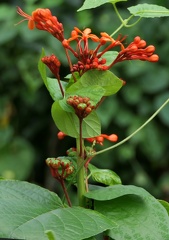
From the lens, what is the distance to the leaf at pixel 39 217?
1.82 feet

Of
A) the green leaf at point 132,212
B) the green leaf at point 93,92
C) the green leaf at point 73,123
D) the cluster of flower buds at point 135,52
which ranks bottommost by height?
the green leaf at point 132,212

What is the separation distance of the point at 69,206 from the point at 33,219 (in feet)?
0.25

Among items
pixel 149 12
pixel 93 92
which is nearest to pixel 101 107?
pixel 149 12

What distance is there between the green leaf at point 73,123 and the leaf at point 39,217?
68 mm

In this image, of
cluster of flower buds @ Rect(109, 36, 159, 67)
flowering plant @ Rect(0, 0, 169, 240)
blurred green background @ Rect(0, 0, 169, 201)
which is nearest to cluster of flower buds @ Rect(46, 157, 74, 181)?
flowering plant @ Rect(0, 0, 169, 240)

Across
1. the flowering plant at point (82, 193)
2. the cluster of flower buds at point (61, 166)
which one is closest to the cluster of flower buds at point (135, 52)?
the flowering plant at point (82, 193)

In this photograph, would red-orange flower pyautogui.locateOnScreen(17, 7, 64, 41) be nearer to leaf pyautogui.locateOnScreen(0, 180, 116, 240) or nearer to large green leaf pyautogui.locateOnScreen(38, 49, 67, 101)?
large green leaf pyautogui.locateOnScreen(38, 49, 67, 101)

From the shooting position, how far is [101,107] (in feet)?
8.04

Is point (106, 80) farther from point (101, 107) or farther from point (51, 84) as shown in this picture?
point (101, 107)

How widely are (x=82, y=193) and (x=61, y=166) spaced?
0.04 m

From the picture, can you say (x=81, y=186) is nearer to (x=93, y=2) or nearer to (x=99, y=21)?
(x=93, y=2)

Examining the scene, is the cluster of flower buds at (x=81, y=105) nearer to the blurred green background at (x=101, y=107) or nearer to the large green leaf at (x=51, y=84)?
the large green leaf at (x=51, y=84)

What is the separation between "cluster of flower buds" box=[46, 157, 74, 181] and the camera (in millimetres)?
659

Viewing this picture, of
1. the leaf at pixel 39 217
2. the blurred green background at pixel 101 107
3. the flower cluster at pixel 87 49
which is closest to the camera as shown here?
the leaf at pixel 39 217
